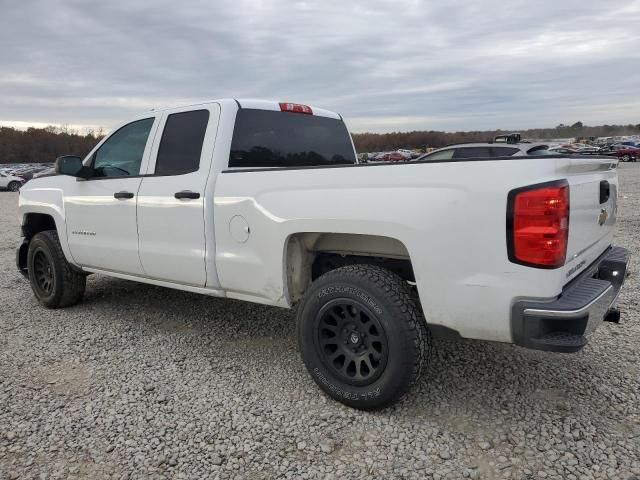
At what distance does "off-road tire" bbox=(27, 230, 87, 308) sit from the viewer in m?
5.09

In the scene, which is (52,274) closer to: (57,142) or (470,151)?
(470,151)

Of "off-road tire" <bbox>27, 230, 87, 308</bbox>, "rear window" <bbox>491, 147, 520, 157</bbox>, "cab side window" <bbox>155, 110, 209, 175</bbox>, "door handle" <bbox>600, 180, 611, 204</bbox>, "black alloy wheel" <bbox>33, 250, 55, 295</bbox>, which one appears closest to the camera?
"door handle" <bbox>600, 180, 611, 204</bbox>

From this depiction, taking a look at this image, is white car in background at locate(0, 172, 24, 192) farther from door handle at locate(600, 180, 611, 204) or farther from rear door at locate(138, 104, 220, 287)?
door handle at locate(600, 180, 611, 204)

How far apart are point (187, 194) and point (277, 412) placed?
1670 mm

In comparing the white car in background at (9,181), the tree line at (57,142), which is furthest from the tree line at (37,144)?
the white car in background at (9,181)

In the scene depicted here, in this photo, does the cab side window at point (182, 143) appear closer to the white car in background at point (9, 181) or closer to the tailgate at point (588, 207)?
the tailgate at point (588, 207)

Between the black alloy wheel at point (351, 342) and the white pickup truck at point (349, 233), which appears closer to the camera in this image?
the white pickup truck at point (349, 233)

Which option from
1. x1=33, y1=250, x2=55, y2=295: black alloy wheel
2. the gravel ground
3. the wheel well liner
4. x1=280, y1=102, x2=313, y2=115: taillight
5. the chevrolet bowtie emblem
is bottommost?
the gravel ground

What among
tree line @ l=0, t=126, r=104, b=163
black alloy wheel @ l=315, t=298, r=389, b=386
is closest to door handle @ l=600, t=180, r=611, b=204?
black alloy wheel @ l=315, t=298, r=389, b=386

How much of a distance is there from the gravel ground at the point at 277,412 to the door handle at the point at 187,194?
1266mm

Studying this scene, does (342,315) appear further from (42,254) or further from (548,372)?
(42,254)

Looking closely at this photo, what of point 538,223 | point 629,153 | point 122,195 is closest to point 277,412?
point 538,223

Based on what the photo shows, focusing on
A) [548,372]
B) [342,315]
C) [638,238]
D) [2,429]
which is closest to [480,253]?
[342,315]

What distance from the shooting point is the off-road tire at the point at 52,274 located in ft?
16.7
